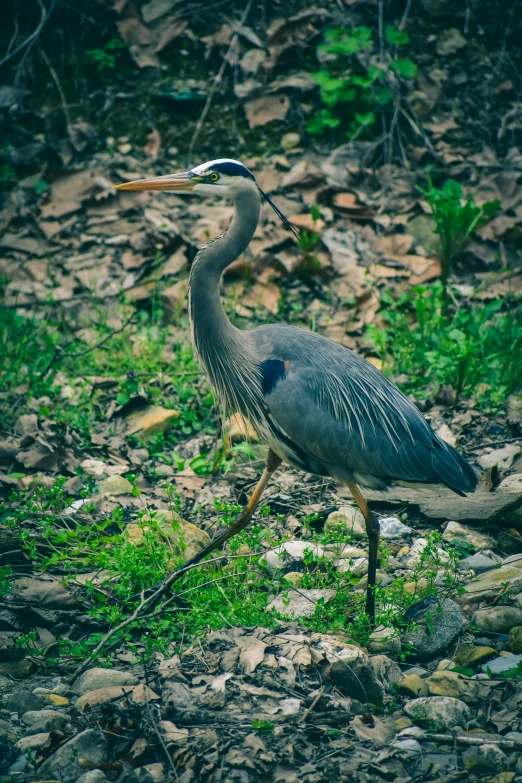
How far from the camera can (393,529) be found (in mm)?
4078

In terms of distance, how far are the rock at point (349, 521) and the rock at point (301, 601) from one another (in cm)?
49

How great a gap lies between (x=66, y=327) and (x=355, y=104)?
3.45 m

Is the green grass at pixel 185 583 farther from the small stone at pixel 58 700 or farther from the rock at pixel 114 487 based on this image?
the rock at pixel 114 487

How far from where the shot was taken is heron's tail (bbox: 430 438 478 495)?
370 cm

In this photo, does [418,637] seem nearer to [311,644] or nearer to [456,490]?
[311,644]

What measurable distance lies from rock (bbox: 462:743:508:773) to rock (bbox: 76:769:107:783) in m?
1.15

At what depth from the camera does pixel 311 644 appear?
3.04m

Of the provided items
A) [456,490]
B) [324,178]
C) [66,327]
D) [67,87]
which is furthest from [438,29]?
[456,490]

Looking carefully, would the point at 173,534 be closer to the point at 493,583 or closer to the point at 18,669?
the point at 18,669

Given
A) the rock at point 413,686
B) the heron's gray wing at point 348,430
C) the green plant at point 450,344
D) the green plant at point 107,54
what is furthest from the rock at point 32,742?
the green plant at point 107,54

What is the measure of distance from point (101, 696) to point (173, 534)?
103cm

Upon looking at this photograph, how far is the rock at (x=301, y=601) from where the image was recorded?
3.33 m

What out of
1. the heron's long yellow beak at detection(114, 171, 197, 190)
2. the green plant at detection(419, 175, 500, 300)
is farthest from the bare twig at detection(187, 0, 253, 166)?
the heron's long yellow beak at detection(114, 171, 197, 190)

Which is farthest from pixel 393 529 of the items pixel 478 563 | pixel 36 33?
pixel 36 33
